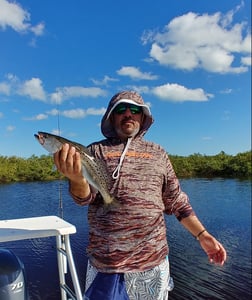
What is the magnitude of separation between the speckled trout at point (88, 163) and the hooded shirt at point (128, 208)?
0.21 feet

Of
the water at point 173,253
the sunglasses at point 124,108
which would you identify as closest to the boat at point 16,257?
the sunglasses at point 124,108

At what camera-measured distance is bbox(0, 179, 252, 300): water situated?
8578 millimetres

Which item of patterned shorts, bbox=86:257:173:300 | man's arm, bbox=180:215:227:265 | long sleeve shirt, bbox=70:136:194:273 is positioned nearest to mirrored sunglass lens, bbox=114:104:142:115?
long sleeve shirt, bbox=70:136:194:273

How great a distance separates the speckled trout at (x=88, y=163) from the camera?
156 cm

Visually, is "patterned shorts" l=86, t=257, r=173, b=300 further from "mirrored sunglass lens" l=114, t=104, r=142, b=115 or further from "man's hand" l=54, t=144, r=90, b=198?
"mirrored sunglass lens" l=114, t=104, r=142, b=115

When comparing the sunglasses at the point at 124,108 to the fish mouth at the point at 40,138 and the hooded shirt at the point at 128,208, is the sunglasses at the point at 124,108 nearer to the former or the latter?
the hooded shirt at the point at 128,208

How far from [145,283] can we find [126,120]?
0.88 m

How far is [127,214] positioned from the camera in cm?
180

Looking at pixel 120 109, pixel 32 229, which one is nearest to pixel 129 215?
pixel 120 109

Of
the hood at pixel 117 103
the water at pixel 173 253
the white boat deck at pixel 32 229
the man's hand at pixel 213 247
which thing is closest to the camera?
the hood at pixel 117 103

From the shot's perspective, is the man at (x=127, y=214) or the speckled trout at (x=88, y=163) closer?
the speckled trout at (x=88, y=163)

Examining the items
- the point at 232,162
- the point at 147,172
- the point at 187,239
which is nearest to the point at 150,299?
the point at 147,172

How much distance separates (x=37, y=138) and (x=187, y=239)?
12222 mm

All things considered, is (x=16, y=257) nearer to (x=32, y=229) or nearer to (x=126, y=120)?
(x=32, y=229)
